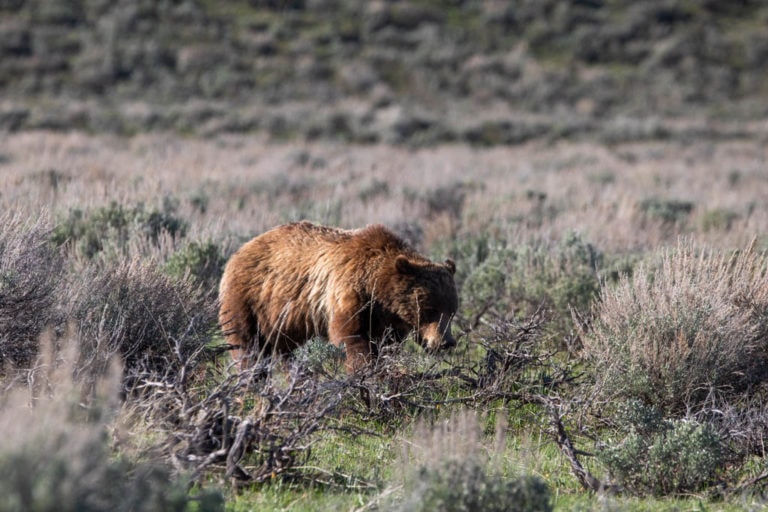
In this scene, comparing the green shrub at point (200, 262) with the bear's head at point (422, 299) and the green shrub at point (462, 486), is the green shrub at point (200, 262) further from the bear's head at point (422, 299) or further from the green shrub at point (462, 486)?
the green shrub at point (462, 486)

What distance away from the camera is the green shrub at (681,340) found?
6.22 m

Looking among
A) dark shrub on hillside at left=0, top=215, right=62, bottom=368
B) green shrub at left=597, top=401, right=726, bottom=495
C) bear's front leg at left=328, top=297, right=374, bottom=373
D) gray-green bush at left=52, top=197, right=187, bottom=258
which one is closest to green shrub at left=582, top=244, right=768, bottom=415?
green shrub at left=597, top=401, right=726, bottom=495

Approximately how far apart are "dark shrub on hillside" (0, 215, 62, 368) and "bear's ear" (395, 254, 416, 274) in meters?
2.56

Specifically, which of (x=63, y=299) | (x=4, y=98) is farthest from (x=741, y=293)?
(x=4, y=98)

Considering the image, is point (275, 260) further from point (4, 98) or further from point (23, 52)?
point (23, 52)

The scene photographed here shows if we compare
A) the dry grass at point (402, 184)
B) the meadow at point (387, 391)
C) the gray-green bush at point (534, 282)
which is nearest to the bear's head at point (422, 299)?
the meadow at point (387, 391)

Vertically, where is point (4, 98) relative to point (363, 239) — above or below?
below

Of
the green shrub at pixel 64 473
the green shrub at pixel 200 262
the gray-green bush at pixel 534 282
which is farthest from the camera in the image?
the gray-green bush at pixel 534 282

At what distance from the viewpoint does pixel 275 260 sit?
273 inches

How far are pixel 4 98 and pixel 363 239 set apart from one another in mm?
28871

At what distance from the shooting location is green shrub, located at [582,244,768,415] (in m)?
6.22

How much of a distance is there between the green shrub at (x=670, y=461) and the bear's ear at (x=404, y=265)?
79.7 inches

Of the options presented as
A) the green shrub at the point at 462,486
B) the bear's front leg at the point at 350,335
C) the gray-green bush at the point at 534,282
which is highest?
the green shrub at the point at 462,486

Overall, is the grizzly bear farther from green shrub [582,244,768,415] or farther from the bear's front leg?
green shrub [582,244,768,415]
